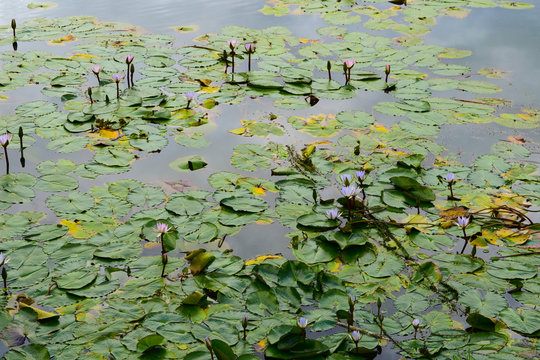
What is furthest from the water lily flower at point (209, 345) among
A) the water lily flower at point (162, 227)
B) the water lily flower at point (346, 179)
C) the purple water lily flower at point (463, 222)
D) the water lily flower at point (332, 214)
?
the purple water lily flower at point (463, 222)

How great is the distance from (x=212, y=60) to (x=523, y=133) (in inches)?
95.8

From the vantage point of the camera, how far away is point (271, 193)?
10.9 feet

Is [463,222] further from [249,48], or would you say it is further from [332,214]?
[249,48]

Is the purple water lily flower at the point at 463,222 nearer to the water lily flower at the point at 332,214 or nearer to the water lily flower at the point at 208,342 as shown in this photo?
the water lily flower at the point at 332,214

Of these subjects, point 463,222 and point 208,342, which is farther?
point 463,222

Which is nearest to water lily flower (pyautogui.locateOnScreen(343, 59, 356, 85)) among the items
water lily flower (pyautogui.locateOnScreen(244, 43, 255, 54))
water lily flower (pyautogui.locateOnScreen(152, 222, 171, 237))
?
water lily flower (pyautogui.locateOnScreen(244, 43, 255, 54))

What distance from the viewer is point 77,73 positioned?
473 centimetres

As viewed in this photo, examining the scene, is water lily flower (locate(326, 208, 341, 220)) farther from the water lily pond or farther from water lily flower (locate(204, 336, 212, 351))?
water lily flower (locate(204, 336, 212, 351))

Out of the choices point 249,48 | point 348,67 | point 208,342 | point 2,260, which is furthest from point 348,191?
point 249,48

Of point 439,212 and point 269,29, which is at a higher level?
point 269,29

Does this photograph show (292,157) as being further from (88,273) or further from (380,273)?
(88,273)

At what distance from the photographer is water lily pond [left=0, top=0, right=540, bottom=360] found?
2408mm

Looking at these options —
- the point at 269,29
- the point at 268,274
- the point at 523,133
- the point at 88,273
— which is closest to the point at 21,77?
the point at 269,29

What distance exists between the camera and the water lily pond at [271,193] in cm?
241
